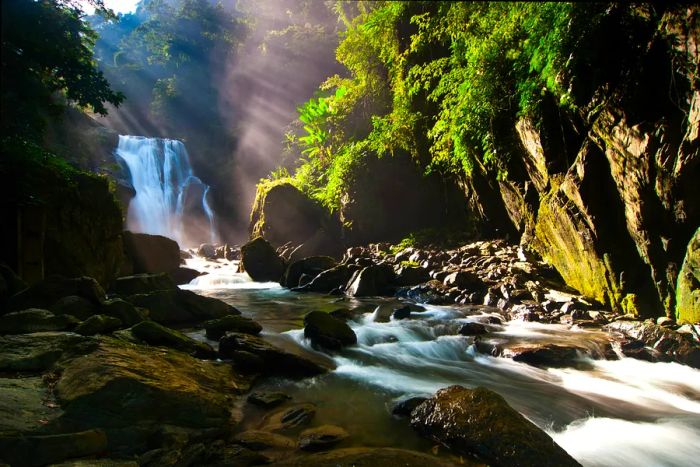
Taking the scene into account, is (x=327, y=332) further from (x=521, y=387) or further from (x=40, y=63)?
(x=40, y=63)

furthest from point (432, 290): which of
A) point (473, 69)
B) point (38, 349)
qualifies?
point (38, 349)

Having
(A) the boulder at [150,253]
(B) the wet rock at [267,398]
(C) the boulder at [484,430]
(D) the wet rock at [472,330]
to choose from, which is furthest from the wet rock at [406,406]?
(A) the boulder at [150,253]

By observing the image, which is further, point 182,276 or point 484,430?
point 182,276

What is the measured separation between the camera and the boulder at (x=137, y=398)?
3.22m

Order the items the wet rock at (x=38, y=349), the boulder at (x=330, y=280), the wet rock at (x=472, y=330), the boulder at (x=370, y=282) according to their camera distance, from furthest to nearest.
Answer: the boulder at (x=330, y=280)
the boulder at (x=370, y=282)
the wet rock at (x=472, y=330)
the wet rock at (x=38, y=349)

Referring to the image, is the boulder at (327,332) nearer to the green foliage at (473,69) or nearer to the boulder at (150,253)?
the green foliage at (473,69)

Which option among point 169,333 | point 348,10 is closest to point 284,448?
point 169,333

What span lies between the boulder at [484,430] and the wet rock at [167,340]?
318cm

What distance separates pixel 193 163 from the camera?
117 ft

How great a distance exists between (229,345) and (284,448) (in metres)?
2.61

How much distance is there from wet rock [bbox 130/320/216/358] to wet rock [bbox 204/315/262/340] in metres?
1.01

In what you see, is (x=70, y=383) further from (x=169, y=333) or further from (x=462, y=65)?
(x=462, y=65)

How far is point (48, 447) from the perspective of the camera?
2678mm

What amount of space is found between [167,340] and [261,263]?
11175 mm
